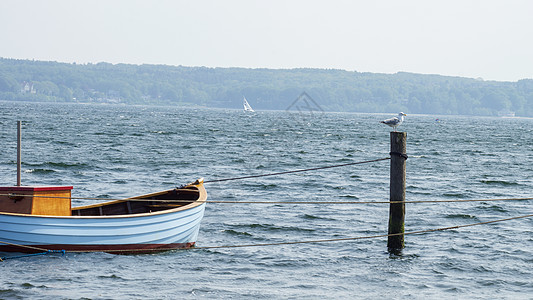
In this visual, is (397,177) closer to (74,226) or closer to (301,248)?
(301,248)

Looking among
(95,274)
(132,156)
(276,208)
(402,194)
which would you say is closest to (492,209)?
(276,208)

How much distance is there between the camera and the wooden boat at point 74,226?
1460 centimetres

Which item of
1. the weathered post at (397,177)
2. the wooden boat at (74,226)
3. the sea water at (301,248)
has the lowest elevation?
the sea water at (301,248)

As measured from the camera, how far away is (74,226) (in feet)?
48.8

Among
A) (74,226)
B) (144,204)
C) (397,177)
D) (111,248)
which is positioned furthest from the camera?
(144,204)

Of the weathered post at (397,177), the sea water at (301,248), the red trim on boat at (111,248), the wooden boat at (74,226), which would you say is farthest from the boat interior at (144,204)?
the weathered post at (397,177)

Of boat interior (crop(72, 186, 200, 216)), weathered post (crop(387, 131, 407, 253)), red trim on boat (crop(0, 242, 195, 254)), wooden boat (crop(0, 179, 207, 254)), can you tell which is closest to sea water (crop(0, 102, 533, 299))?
red trim on boat (crop(0, 242, 195, 254))

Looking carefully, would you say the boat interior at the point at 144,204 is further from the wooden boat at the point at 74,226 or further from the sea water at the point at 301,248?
the sea water at the point at 301,248

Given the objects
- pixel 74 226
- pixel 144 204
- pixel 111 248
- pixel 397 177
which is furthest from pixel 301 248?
pixel 74 226

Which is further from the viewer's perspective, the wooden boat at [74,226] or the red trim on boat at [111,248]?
the red trim on boat at [111,248]

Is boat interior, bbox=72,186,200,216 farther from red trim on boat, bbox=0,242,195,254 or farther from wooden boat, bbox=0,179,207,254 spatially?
red trim on boat, bbox=0,242,195,254

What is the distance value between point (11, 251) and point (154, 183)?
1541 centimetres

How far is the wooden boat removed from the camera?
14.6 m

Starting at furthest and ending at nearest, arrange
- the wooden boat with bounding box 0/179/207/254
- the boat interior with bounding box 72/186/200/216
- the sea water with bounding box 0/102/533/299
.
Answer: the boat interior with bounding box 72/186/200/216 → the wooden boat with bounding box 0/179/207/254 → the sea water with bounding box 0/102/533/299
